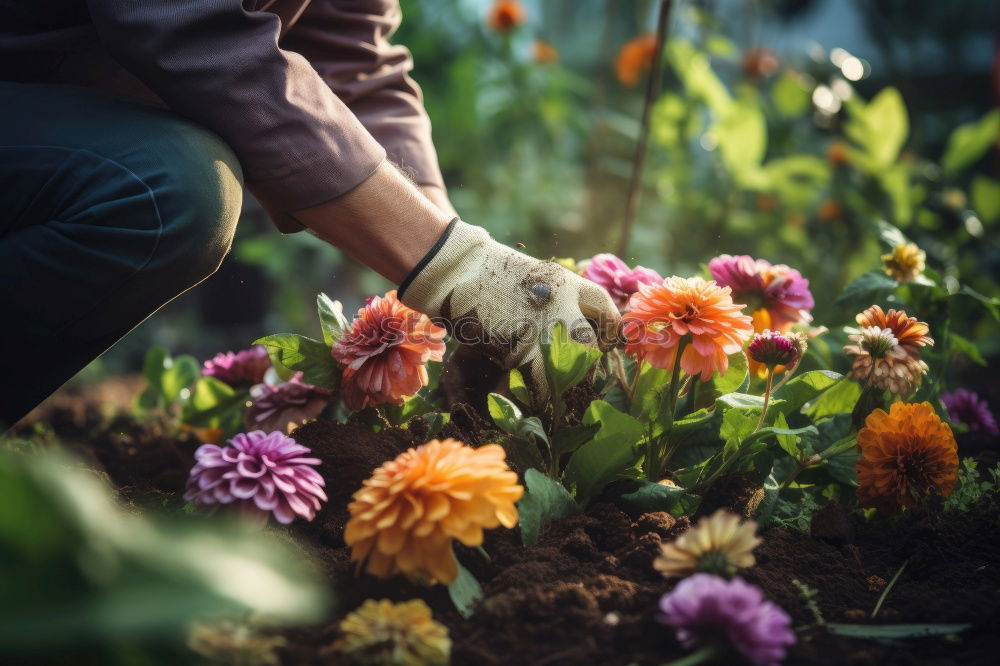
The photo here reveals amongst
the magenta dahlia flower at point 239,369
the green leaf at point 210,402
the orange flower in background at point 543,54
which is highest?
the orange flower in background at point 543,54

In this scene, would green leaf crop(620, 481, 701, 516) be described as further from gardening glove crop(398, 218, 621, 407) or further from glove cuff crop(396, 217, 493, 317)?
glove cuff crop(396, 217, 493, 317)

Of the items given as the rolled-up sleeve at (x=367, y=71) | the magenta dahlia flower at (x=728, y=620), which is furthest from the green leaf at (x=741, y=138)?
the magenta dahlia flower at (x=728, y=620)

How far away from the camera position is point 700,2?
358 centimetres

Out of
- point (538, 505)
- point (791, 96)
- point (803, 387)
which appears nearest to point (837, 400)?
point (803, 387)

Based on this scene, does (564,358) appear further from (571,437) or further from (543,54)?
(543,54)

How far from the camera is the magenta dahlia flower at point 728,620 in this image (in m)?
0.79

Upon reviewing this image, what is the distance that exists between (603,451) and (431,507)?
13.4 inches

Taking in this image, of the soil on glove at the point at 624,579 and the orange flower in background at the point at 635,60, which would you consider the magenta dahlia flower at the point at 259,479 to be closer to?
the soil on glove at the point at 624,579

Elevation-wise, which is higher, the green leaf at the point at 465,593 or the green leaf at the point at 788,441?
the green leaf at the point at 788,441

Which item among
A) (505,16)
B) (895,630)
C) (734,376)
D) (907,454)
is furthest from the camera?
(505,16)

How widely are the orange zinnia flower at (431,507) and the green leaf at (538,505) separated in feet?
0.49

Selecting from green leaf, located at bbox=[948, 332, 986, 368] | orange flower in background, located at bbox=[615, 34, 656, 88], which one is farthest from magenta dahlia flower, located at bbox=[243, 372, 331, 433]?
orange flower in background, located at bbox=[615, 34, 656, 88]

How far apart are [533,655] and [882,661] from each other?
37cm

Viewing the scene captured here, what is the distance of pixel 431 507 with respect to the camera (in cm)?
86
